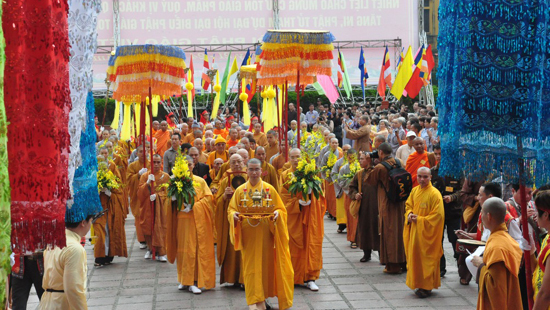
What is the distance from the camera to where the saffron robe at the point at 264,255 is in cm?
741

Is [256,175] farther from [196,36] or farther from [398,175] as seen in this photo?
[196,36]

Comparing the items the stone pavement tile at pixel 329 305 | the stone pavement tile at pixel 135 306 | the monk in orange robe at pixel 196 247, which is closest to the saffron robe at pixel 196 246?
the monk in orange robe at pixel 196 247

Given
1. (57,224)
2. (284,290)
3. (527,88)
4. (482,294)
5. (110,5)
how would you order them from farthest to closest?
1. (110,5)
2. (284,290)
3. (482,294)
4. (527,88)
5. (57,224)

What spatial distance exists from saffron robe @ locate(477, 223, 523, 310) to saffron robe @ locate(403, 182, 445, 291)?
2.72 metres

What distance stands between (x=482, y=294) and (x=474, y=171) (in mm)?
1290

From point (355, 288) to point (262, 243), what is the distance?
5.63 ft

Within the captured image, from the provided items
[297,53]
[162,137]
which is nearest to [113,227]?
[297,53]

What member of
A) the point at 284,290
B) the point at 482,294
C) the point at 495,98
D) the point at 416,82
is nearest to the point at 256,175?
the point at 284,290

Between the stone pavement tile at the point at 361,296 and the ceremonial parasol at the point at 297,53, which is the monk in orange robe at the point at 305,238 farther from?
the ceremonial parasol at the point at 297,53

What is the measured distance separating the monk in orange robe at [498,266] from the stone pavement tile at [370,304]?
2.59 meters

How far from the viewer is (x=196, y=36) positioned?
26781mm

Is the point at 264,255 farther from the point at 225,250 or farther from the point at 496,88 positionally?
the point at 496,88

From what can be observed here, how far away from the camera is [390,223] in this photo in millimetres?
9180

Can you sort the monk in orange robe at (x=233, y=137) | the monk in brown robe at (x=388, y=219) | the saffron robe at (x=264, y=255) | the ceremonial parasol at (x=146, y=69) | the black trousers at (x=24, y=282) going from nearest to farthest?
the black trousers at (x=24, y=282), the saffron robe at (x=264, y=255), the monk in brown robe at (x=388, y=219), the ceremonial parasol at (x=146, y=69), the monk in orange robe at (x=233, y=137)
